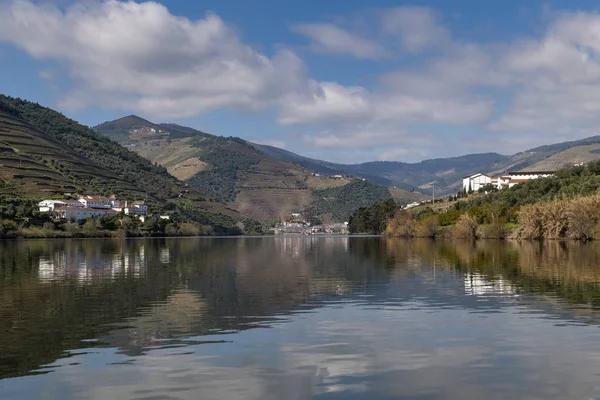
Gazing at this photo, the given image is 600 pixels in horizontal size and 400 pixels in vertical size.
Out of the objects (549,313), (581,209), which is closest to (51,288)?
(549,313)

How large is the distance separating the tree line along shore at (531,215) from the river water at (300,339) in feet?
268

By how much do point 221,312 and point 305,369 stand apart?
11.1 metres

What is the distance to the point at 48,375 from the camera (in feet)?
54.6

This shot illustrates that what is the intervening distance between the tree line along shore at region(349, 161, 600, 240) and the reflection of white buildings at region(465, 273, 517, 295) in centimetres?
7987

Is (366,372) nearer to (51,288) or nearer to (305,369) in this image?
(305,369)

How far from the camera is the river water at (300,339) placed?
15578 mm

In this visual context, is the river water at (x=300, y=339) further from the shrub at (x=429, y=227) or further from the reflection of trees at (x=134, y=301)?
the shrub at (x=429, y=227)

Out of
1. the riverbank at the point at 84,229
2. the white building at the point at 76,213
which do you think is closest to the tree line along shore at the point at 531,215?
the riverbank at the point at 84,229

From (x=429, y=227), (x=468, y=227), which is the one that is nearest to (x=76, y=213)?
(x=429, y=227)

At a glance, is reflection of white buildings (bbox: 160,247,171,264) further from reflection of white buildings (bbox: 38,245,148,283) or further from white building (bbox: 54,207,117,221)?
white building (bbox: 54,207,117,221)

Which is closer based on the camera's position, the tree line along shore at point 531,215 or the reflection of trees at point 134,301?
the reflection of trees at point 134,301

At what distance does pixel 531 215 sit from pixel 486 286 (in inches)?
3645

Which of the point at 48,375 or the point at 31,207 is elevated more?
the point at 31,207

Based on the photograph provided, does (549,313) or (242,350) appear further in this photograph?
(549,313)
